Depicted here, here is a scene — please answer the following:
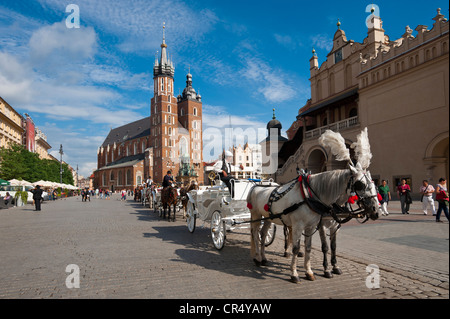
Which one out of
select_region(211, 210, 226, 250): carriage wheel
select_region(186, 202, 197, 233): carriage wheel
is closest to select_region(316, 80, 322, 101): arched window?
select_region(186, 202, 197, 233): carriage wheel

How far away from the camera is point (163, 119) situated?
286 ft

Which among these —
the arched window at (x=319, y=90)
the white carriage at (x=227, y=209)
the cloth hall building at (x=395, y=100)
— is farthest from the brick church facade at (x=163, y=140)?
the white carriage at (x=227, y=209)

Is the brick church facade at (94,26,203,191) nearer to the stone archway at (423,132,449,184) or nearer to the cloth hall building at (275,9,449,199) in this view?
the cloth hall building at (275,9,449,199)

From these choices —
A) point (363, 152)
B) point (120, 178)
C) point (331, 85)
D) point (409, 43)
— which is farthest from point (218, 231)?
point (120, 178)

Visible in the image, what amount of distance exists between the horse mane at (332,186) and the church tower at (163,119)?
263ft

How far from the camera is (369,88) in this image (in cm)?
2342

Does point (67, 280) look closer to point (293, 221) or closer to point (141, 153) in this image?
point (293, 221)

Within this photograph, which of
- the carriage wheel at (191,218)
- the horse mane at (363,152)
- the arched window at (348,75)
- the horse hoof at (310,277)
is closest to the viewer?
the horse mane at (363,152)

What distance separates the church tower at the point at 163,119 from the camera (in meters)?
85.6

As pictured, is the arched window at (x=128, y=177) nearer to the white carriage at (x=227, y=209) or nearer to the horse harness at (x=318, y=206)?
the white carriage at (x=227, y=209)

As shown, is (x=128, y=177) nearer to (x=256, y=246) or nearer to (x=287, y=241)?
(x=287, y=241)

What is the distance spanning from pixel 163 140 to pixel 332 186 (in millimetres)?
83793
